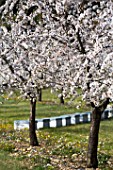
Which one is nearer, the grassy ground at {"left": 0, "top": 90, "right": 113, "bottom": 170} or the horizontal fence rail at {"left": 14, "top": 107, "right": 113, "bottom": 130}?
the grassy ground at {"left": 0, "top": 90, "right": 113, "bottom": 170}

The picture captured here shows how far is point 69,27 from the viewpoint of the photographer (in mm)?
10289

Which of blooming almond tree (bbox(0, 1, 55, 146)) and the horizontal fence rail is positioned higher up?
blooming almond tree (bbox(0, 1, 55, 146))

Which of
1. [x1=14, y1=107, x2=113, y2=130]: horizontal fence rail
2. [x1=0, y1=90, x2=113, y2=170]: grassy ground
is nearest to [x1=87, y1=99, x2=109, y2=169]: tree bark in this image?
[x1=0, y1=90, x2=113, y2=170]: grassy ground

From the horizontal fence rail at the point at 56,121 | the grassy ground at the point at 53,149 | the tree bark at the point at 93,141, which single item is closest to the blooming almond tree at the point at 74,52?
the tree bark at the point at 93,141

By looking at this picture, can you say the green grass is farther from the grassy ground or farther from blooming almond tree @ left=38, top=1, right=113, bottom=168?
blooming almond tree @ left=38, top=1, right=113, bottom=168

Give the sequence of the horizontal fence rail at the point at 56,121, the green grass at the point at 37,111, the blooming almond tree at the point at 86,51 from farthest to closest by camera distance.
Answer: the green grass at the point at 37,111
the horizontal fence rail at the point at 56,121
the blooming almond tree at the point at 86,51

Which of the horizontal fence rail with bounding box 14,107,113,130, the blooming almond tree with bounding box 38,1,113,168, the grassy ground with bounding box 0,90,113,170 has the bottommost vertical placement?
the grassy ground with bounding box 0,90,113,170

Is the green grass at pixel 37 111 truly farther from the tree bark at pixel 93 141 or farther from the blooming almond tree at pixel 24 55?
the tree bark at pixel 93 141

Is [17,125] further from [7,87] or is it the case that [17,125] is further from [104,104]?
[104,104]

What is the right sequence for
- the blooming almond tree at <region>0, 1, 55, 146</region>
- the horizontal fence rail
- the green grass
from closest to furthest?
the blooming almond tree at <region>0, 1, 55, 146</region>, the horizontal fence rail, the green grass

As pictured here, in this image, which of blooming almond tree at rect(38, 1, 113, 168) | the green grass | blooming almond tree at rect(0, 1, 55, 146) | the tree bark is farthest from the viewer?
the green grass

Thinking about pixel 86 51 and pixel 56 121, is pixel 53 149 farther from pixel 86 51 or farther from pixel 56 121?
pixel 56 121

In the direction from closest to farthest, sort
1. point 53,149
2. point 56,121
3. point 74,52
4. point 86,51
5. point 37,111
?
1. point 86,51
2. point 74,52
3. point 53,149
4. point 56,121
5. point 37,111

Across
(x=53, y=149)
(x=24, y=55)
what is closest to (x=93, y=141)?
(x=53, y=149)
